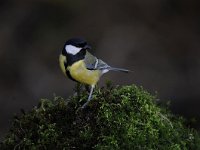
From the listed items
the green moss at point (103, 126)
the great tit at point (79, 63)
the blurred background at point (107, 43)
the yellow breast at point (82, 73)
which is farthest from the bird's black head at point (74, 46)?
the blurred background at point (107, 43)

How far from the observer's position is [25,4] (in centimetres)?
985

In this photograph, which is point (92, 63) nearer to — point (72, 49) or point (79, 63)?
point (79, 63)

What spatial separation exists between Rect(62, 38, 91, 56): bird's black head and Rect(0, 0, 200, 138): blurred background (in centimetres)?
471

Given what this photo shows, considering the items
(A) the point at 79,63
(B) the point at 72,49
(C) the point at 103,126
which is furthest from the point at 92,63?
(C) the point at 103,126

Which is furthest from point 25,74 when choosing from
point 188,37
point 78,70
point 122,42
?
point 78,70

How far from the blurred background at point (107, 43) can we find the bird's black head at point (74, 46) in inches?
186

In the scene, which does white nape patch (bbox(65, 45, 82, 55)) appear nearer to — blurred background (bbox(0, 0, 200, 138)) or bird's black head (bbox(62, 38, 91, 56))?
bird's black head (bbox(62, 38, 91, 56))

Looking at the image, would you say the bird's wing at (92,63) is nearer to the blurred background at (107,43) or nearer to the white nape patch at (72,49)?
the white nape patch at (72,49)

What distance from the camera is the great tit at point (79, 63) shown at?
4.62 meters

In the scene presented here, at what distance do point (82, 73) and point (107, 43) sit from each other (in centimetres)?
515

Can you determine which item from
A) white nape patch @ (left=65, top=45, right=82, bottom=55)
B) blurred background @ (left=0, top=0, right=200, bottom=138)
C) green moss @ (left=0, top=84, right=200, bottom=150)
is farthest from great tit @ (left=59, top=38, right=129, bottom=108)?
blurred background @ (left=0, top=0, right=200, bottom=138)

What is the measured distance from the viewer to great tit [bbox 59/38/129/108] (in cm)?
462

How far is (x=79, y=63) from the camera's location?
4746 millimetres

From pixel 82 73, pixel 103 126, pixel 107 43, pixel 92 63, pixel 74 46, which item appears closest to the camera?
pixel 103 126
